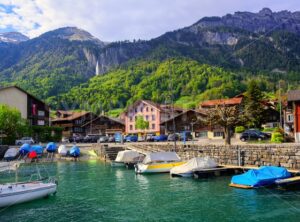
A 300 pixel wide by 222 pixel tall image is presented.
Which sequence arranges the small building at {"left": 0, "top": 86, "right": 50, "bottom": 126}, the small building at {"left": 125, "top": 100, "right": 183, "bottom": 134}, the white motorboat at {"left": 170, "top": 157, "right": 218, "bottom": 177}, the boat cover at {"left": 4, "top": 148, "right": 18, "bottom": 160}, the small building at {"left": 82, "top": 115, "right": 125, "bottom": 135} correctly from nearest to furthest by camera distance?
the white motorboat at {"left": 170, "top": 157, "right": 218, "bottom": 177}, the boat cover at {"left": 4, "top": 148, "right": 18, "bottom": 160}, the small building at {"left": 0, "top": 86, "right": 50, "bottom": 126}, the small building at {"left": 125, "top": 100, "right": 183, "bottom": 134}, the small building at {"left": 82, "top": 115, "right": 125, "bottom": 135}

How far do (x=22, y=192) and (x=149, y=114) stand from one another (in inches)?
4039

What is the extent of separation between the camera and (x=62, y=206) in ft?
91.2

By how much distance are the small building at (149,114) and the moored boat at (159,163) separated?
77.4m

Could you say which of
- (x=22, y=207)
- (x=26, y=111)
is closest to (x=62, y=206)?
(x=22, y=207)

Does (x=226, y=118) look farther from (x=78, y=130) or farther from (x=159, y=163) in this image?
(x=78, y=130)

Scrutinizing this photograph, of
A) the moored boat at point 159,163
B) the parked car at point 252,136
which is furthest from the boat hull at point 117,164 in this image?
the parked car at point 252,136

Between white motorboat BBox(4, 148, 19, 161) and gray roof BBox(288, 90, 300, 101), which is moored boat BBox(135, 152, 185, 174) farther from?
white motorboat BBox(4, 148, 19, 161)

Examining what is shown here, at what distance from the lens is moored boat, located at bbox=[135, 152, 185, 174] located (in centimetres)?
4534

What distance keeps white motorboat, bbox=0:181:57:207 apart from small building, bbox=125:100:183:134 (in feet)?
311

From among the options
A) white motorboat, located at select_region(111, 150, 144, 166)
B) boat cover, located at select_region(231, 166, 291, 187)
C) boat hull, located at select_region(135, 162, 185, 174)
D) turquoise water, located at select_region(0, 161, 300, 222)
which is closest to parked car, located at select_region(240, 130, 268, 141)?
white motorboat, located at select_region(111, 150, 144, 166)

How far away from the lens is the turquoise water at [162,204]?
2377cm

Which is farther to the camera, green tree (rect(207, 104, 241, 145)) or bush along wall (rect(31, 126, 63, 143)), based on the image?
bush along wall (rect(31, 126, 63, 143))

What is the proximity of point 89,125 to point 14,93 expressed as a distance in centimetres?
3826

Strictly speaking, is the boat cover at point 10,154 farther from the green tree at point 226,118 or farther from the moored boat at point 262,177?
the moored boat at point 262,177
